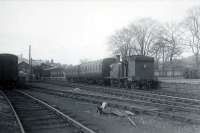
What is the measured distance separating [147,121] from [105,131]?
199cm

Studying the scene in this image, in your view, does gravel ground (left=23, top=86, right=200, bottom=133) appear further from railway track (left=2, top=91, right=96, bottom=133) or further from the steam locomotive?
the steam locomotive

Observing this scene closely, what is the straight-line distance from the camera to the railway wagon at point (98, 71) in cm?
3006

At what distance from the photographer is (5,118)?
9945 mm

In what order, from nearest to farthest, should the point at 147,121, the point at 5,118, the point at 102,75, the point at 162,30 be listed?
the point at 147,121 < the point at 5,118 < the point at 102,75 < the point at 162,30

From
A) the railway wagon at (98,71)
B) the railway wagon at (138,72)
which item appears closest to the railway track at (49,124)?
the railway wagon at (138,72)

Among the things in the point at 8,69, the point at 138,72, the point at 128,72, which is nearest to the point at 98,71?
the point at 128,72

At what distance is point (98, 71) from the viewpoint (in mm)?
30969

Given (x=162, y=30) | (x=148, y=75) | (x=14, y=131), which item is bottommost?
(x=14, y=131)

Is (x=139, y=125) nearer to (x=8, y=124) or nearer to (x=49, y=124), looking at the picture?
(x=49, y=124)

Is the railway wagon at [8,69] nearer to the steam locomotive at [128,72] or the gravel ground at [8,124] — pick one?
the steam locomotive at [128,72]

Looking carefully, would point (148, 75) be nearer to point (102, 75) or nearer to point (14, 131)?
point (102, 75)

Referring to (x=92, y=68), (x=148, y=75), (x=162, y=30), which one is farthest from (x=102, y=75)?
(x=162, y=30)

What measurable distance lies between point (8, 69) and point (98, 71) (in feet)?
33.9

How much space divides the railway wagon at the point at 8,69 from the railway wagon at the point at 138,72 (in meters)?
10.7
